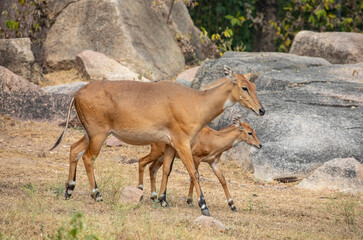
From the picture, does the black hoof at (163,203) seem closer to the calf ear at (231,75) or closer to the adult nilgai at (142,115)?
the adult nilgai at (142,115)

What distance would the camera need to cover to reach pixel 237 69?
13.6 meters

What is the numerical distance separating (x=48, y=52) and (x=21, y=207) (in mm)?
10423

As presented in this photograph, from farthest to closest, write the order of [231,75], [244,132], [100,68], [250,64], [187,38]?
A: [187,38] < [100,68] < [250,64] < [244,132] < [231,75]

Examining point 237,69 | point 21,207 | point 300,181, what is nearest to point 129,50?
point 237,69

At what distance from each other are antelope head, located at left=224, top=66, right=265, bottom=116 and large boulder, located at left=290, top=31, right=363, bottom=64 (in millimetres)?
8817

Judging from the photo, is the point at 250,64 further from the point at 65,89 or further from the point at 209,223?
the point at 209,223

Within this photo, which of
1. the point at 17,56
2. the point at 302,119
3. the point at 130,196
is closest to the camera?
the point at 130,196

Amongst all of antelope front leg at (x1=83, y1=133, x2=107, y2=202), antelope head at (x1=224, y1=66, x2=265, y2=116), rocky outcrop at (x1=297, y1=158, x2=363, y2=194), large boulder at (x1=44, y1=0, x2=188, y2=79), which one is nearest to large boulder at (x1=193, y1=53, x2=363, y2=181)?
rocky outcrop at (x1=297, y1=158, x2=363, y2=194)

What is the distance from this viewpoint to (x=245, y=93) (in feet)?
26.7

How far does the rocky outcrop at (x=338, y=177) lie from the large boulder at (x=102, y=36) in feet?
22.8

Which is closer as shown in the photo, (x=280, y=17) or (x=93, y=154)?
(x=93, y=154)

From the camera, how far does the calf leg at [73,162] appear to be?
26.2 feet

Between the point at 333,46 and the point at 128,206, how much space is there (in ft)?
37.3

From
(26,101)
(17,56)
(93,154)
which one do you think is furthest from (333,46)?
(93,154)
